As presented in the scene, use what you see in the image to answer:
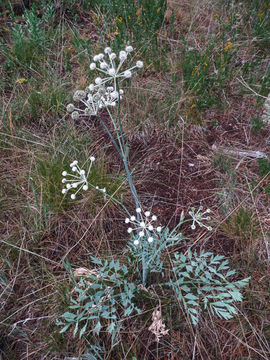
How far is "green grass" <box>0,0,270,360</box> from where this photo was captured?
174 cm

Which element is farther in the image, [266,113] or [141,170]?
[266,113]

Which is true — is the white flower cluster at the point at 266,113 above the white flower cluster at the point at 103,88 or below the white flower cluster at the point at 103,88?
below

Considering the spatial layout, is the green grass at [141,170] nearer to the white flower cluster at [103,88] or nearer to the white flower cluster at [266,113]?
the white flower cluster at [266,113]

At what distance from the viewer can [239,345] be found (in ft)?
5.48

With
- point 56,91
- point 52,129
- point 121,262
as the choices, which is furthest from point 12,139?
point 121,262

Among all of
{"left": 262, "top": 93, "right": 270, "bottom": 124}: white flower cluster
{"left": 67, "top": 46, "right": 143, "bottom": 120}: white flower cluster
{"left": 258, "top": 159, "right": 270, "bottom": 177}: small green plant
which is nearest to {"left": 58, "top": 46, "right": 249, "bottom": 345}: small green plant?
{"left": 67, "top": 46, "right": 143, "bottom": 120}: white flower cluster

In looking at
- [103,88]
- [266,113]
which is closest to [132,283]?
[103,88]

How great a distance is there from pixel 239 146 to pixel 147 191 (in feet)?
3.25

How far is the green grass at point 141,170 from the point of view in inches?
68.5

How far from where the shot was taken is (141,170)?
8.40ft

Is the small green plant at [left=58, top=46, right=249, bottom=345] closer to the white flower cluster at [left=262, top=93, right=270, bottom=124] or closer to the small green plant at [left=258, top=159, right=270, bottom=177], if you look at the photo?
the small green plant at [left=258, top=159, right=270, bottom=177]

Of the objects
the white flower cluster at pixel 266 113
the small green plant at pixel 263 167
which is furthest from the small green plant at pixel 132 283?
the white flower cluster at pixel 266 113

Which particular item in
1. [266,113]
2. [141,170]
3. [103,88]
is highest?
[103,88]

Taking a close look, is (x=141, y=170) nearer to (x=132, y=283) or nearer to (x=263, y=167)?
(x=263, y=167)
